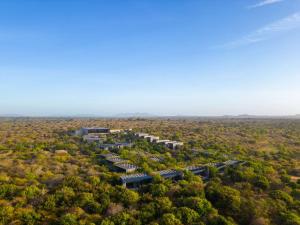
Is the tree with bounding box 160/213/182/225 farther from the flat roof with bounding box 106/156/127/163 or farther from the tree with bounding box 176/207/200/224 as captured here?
the flat roof with bounding box 106/156/127/163

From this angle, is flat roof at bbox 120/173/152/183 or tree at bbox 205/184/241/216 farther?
flat roof at bbox 120/173/152/183

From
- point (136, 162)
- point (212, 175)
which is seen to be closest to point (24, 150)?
point (136, 162)

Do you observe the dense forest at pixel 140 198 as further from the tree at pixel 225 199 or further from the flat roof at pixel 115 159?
the flat roof at pixel 115 159

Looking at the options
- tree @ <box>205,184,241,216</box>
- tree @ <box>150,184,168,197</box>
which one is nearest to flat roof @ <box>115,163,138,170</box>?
tree @ <box>150,184,168,197</box>

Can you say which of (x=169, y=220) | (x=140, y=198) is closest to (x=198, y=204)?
(x=169, y=220)

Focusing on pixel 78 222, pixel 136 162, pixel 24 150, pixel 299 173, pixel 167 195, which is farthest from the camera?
pixel 24 150

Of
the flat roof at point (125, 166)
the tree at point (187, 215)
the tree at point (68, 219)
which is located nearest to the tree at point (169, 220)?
the tree at point (187, 215)

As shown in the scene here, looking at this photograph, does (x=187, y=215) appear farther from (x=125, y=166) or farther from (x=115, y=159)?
(x=115, y=159)

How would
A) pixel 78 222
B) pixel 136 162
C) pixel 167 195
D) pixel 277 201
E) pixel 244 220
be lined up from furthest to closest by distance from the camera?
pixel 136 162
pixel 167 195
pixel 277 201
pixel 244 220
pixel 78 222

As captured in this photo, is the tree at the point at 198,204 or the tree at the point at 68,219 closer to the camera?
the tree at the point at 68,219

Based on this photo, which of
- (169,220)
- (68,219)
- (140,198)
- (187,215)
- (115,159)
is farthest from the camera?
(115,159)

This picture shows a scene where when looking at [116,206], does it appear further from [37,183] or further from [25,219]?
[37,183]
